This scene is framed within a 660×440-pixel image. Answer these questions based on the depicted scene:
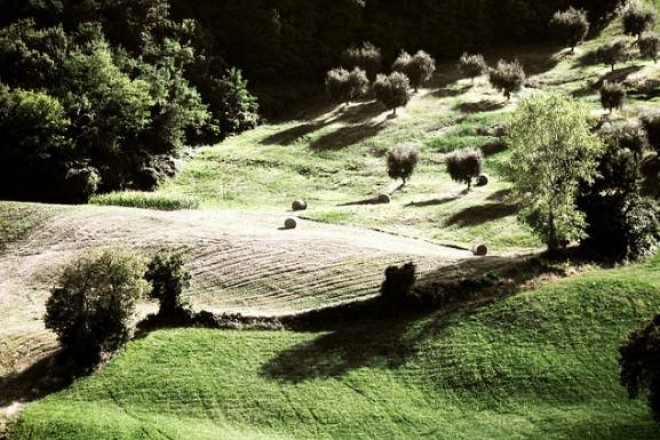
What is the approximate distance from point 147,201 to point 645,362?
48.7m

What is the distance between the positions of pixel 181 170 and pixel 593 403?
5541cm

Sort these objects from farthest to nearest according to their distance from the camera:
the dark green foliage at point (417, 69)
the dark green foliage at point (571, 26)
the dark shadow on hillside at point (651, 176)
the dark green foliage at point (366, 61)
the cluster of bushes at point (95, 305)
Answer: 1. the dark green foliage at point (571, 26)
2. the dark green foliage at point (366, 61)
3. the dark green foliage at point (417, 69)
4. the dark shadow on hillside at point (651, 176)
5. the cluster of bushes at point (95, 305)

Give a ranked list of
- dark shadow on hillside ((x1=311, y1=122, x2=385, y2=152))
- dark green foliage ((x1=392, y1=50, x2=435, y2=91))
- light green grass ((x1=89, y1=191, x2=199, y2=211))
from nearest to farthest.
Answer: light green grass ((x1=89, y1=191, x2=199, y2=211)) → dark shadow on hillside ((x1=311, y1=122, x2=385, y2=152)) → dark green foliage ((x1=392, y1=50, x2=435, y2=91))

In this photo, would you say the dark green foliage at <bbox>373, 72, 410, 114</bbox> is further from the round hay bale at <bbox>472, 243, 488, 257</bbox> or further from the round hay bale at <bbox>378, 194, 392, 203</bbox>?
the round hay bale at <bbox>472, 243, 488, 257</bbox>

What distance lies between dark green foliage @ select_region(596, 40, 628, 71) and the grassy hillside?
194 feet

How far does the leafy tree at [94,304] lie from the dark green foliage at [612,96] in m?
58.0

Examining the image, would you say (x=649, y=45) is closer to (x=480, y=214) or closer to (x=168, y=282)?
(x=480, y=214)

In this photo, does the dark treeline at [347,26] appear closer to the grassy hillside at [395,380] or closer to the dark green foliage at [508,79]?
the dark green foliage at [508,79]

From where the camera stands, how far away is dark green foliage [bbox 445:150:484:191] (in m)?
67.1

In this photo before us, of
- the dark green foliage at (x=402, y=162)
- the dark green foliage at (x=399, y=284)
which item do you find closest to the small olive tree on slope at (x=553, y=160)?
the dark green foliage at (x=399, y=284)

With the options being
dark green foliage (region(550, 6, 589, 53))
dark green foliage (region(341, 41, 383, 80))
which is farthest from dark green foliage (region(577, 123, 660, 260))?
dark green foliage (region(550, 6, 589, 53))

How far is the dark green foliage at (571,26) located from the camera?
103000 mm

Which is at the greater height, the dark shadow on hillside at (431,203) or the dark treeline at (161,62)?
the dark treeline at (161,62)

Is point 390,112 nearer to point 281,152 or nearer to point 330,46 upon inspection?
point 281,152
